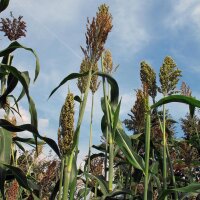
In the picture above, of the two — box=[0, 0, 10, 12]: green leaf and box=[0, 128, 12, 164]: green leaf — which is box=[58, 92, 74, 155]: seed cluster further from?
box=[0, 0, 10, 12]: green leaf

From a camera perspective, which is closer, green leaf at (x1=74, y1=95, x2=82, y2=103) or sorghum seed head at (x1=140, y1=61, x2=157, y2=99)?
green leaf at (x1=74, y1=95, x2=82, y2=103)

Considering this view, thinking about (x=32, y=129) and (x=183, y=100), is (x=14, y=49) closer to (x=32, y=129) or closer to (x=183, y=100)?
(x=32, y=129)

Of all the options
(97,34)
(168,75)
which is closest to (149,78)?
(168,75)

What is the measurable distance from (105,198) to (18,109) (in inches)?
41.0

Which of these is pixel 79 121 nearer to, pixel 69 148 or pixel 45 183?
pixel 69 148

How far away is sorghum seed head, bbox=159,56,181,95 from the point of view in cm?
367

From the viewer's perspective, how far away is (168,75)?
12.3 feet

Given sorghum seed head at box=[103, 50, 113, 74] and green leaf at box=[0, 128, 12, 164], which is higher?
sorghum seed head at box=[103, 50, 113, 74]

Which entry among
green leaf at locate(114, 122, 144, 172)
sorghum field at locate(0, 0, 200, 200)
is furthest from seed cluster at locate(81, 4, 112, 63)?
green leaf at locate(114, 122, 144, 172)

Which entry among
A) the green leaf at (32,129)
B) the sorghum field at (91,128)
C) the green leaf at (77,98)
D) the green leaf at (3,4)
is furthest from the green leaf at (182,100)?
the green leaf at (3,4)

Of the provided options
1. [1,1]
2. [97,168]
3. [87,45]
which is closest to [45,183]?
[87,45]

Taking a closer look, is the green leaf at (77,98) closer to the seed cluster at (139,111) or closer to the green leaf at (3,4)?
the seed cluster at (139,111)

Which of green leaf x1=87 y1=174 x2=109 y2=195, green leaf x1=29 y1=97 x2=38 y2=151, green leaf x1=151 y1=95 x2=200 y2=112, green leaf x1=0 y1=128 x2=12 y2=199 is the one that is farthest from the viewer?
green leaf x1=87 y1=174 x2=109 y2=195

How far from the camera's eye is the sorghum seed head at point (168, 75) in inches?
145
